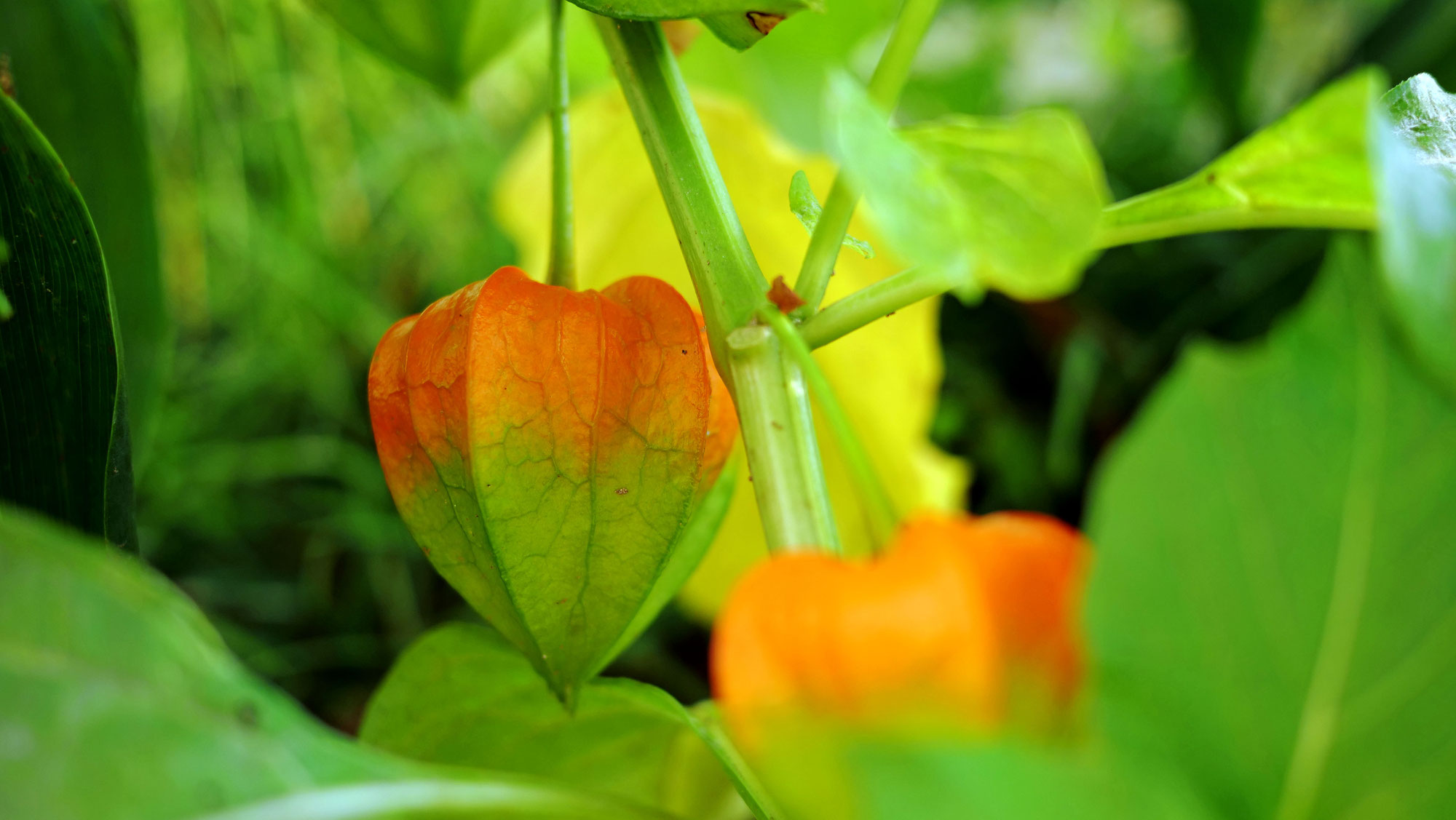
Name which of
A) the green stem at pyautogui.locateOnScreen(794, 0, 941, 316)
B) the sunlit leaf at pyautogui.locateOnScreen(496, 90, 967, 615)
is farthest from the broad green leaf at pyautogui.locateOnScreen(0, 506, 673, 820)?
the sunlit leaf at pyautogui.locateOnScreen(496, 90, 967, 615)

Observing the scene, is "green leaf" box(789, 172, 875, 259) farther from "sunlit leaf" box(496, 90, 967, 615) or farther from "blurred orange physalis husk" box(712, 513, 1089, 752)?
"sunlit leaf" box(496, 90, 967, 615)

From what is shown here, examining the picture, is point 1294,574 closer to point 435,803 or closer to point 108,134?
point 435,803

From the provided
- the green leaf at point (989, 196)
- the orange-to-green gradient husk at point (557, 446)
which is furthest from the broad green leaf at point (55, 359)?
the green leaf at point (989, 196)

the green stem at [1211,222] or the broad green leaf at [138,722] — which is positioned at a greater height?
the green stem at [1211,222]

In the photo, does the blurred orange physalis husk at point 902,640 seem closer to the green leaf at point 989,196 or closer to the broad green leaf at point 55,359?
the green leaf at point 989,196

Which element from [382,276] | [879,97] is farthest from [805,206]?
[382,276]
